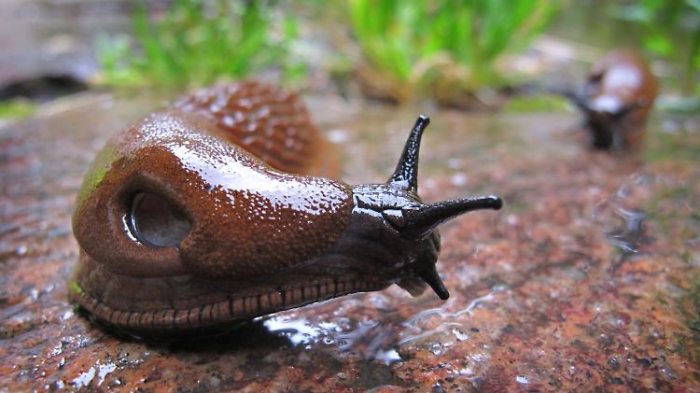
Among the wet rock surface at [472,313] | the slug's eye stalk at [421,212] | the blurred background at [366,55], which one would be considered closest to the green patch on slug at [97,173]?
the wet rock surface at [472,313]

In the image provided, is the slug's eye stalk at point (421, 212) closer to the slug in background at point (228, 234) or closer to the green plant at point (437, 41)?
the slug in background at point (228, 234)

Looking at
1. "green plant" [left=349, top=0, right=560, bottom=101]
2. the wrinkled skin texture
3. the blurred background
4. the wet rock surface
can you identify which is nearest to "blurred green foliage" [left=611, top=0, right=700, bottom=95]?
the blurred background

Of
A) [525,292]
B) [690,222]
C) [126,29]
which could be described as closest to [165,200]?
[525,292]

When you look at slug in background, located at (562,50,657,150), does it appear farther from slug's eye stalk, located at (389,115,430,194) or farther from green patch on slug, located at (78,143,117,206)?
green patch on slug, located at (78,143,117,206)

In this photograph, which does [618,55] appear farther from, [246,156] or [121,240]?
[121,240]

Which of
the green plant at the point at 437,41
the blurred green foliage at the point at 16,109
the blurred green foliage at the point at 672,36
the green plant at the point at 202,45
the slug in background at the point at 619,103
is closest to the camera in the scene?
the slug in background at the point at 619,103
